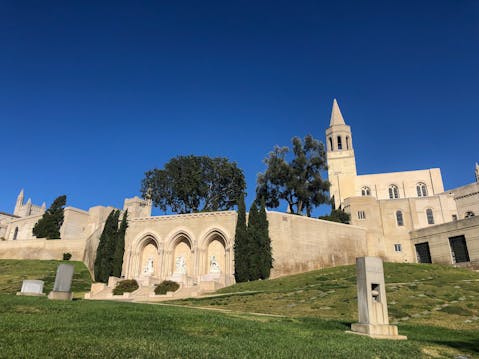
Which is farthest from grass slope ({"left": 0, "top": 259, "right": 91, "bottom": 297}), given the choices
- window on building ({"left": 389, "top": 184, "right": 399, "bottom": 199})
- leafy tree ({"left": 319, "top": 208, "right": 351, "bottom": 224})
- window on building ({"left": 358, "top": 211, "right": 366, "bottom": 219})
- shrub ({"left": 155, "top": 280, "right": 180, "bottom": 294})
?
window on building ({"left": 389, "top": 184, "right": 399, "bottom": 199})

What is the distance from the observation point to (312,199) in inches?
1679

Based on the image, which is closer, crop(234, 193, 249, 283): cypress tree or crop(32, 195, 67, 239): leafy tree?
crop(234, 193, 249, 283): cypress tree

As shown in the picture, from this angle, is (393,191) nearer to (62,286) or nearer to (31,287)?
(31,287)

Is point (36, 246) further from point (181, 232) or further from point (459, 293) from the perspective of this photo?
point (459, 293)

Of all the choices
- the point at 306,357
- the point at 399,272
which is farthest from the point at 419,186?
the point at 306,357

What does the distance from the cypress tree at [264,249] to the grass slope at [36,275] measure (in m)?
13.6

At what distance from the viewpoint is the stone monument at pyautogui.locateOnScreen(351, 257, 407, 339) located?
29.3 ft

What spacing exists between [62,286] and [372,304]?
11.5 meters

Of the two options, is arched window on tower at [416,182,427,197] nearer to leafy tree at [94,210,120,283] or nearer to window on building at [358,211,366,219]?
window on building at [358,211,366,219]

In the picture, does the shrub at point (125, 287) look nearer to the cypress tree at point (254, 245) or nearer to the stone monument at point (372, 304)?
the cypress tree at point (254, 245)

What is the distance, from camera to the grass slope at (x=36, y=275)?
25.9m

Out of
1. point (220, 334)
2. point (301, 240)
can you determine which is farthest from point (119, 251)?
point (220, 334)

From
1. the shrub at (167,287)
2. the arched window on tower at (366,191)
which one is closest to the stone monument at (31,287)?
the shrub at (167,287)

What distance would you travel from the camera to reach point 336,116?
6444cm
